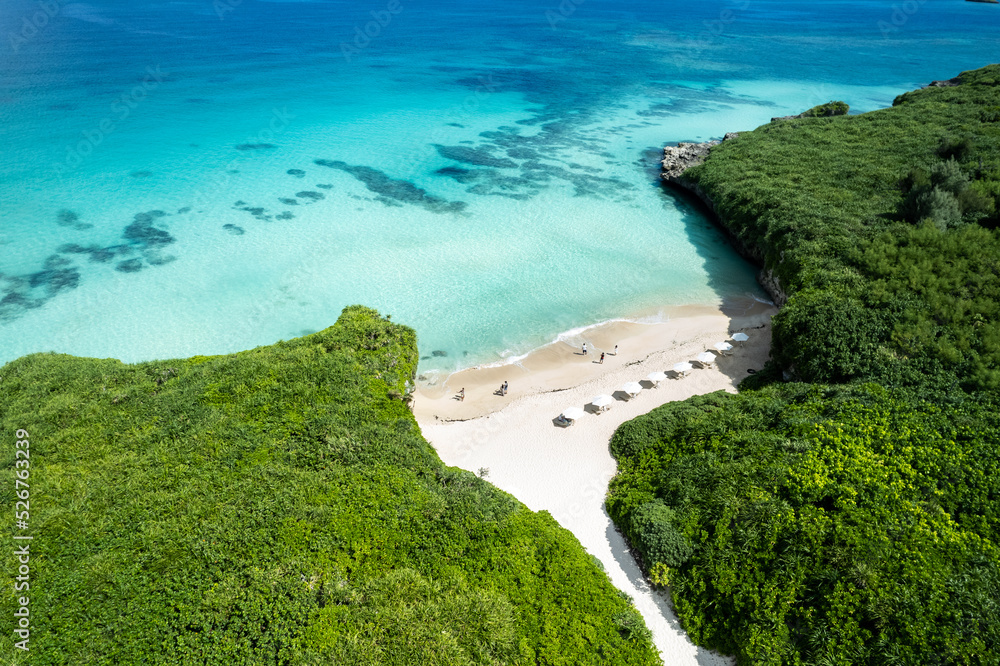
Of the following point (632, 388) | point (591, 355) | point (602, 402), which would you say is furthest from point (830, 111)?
point (602, 402)

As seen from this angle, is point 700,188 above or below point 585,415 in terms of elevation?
above

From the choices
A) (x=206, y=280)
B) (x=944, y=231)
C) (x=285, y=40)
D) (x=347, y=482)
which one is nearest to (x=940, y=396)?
(x=944, y=231)

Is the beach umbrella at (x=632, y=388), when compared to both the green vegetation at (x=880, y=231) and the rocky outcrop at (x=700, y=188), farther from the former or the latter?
the rocky outcrop at (x=700, y=188)

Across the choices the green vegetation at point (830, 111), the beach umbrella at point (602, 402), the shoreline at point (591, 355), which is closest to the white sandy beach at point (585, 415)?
the shoreline at point (591, 355)

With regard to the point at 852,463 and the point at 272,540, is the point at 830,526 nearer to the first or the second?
the point at 852,463

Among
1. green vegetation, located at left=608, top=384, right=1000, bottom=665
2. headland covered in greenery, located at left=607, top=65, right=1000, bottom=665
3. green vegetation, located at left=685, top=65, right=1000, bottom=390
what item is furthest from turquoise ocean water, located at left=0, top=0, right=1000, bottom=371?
green vegetation, located at left=608, top=384, right=1000, bottom=665
